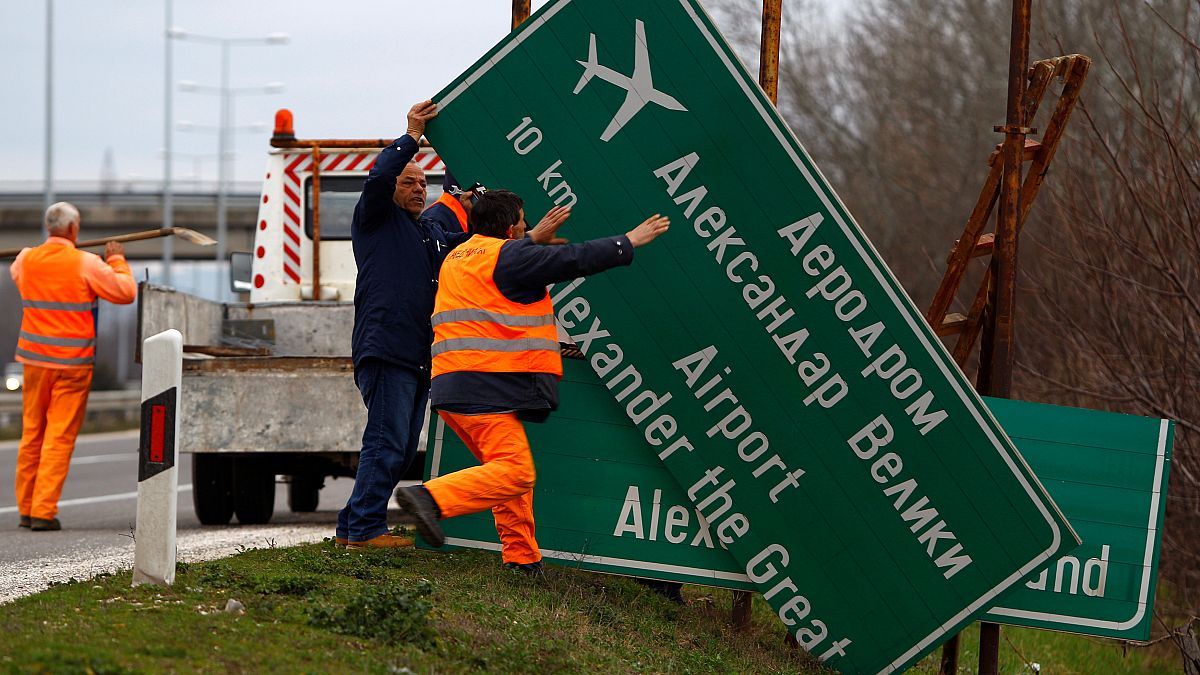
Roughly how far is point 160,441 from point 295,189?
645cm

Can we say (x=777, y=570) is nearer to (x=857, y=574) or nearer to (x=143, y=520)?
(x=857, y=574)

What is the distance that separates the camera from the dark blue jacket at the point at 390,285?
23.3ft

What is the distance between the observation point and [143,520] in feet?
18.4

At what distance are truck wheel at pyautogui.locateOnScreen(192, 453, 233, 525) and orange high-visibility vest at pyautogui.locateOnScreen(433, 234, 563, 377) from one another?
4.43 metres

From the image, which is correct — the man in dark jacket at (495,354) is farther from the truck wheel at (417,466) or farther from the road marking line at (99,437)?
the road marking line at (99,437)

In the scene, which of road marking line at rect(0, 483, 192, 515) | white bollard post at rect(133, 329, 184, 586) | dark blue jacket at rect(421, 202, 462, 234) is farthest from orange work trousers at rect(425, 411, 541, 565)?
road marking line at rect(0, 483, 192, 515)

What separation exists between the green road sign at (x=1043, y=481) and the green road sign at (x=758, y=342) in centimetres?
15

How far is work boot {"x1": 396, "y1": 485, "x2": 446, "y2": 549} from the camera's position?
20.3 feet

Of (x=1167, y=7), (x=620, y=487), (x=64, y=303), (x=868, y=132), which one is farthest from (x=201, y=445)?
(x=868, y=132)

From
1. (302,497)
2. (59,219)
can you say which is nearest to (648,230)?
(59,219)

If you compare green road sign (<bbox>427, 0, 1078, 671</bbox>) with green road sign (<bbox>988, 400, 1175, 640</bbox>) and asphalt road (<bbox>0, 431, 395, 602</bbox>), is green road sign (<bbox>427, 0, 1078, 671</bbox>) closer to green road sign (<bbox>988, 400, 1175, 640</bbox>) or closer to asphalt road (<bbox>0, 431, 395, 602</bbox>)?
green road sign (<bbox>988, 400, 1175, 640</bbox>)

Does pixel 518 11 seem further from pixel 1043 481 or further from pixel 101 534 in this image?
pixel 101 534

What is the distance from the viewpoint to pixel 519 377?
6348 millimetres

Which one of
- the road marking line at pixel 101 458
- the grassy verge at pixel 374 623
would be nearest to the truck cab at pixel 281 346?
the grassy verge at pixel 374 623
